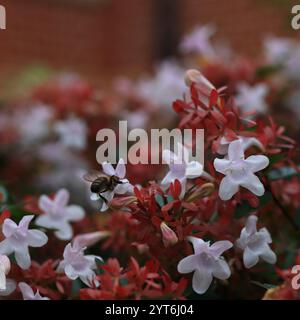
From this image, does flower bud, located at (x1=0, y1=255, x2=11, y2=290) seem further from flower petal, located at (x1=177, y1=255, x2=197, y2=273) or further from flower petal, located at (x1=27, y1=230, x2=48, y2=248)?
flower petal, located at (x1=177, y1=255, x2=197, y2=273)

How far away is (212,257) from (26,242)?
20 cm

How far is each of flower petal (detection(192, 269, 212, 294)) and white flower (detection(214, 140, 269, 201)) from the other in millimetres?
77

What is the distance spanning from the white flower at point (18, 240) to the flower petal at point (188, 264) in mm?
153

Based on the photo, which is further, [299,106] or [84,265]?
[299,106]

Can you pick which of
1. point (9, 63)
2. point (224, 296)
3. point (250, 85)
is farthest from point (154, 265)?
point (9, 63)

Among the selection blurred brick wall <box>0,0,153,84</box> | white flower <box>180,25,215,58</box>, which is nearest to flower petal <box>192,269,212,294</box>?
white flower <box>180,25,215,58</box>

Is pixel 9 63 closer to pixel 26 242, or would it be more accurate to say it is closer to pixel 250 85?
pixel 250 85

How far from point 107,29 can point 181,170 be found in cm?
548

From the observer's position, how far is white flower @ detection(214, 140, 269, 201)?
62 cm

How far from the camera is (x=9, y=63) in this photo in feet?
16.2

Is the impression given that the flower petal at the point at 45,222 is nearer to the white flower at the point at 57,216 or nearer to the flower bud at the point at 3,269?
the white flower at the point at 57,216

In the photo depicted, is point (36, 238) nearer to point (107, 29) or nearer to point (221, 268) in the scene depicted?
point (221, 268)
